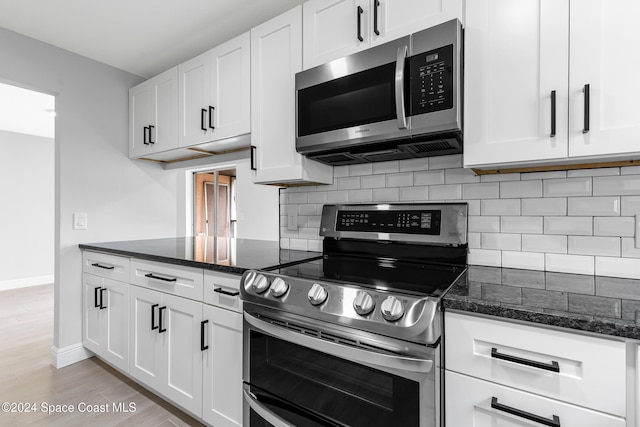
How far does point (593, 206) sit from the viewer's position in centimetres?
125

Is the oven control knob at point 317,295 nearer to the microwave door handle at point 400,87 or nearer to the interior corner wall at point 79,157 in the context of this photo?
the microwave door handle at point 400,87

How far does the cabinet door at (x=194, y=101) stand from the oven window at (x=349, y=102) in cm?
87

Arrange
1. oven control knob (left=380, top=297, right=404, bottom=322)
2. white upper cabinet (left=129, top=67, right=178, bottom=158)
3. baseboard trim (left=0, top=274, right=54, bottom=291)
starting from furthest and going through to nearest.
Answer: baseboard trim (left=0, top=274, right=54, bottom=291) < white upper cabinet (left=129, top=67, right=178, bottom=158) < oven control knob (left=380, top=297, right=404, bottom=322)

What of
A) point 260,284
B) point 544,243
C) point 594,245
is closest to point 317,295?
point 260,284

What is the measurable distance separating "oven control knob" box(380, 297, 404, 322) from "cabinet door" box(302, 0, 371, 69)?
1159 mm

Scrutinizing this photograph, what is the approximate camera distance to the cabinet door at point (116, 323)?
2.09 metres

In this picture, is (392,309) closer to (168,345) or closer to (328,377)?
(328,377)

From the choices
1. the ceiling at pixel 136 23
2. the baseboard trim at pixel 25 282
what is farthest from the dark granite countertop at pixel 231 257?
the baseboard trim at pixel 25 282

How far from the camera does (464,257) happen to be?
1457 mm

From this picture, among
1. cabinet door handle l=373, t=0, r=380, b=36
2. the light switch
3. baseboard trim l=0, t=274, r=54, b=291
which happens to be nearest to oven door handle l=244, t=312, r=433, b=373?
cabinet door handle l=373, t=0, r=380, b=36

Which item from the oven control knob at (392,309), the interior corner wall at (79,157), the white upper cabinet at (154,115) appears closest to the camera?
the oven control knob at (392,309)

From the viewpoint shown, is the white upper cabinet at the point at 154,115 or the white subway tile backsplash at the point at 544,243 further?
the white upper cabinet at the point at 154,115

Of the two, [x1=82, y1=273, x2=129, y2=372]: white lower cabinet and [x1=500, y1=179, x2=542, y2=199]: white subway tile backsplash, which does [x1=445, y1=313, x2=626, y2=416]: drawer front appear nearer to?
[x1=500, y1=179, x2=542, y2=199]: white subway tile backsplash

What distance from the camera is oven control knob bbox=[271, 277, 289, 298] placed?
48.4 inches
